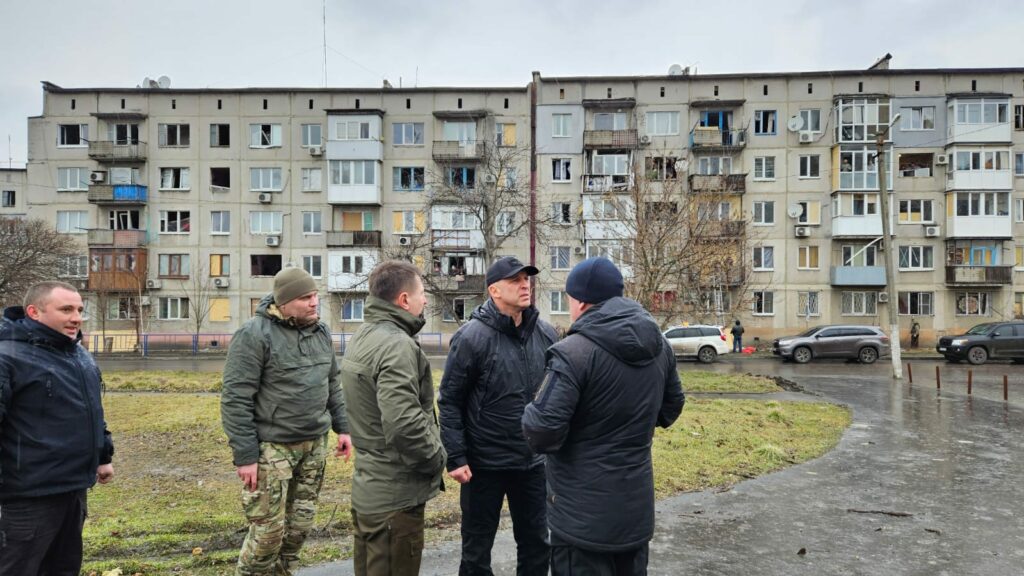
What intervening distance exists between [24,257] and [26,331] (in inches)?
1186

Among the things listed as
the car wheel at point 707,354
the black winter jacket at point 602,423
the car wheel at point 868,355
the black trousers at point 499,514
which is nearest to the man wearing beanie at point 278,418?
the black trousers at point 499,514

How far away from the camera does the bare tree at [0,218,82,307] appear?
84.6ft

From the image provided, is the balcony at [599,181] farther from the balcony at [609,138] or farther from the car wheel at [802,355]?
the car wheel at [802,355]

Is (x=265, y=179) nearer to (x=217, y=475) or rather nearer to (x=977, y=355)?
(x=217, y=475)

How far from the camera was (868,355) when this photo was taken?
25.4m

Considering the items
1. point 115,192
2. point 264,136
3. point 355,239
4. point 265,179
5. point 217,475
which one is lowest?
point 217,475

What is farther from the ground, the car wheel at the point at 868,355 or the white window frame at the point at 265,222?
the white window frame at the point at 265,222

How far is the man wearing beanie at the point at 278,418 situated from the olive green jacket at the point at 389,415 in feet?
2.56

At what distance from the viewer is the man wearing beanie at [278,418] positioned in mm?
3883

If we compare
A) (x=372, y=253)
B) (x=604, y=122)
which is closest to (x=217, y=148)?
(x=372, y=253)

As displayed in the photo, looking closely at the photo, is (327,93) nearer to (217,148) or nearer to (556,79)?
(217,148)

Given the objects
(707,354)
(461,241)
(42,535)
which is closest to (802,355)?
(707,354)

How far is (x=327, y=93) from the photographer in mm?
38594

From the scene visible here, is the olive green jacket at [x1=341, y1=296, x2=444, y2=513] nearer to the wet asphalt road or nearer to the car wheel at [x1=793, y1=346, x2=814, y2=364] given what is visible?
the wet asphalt road
